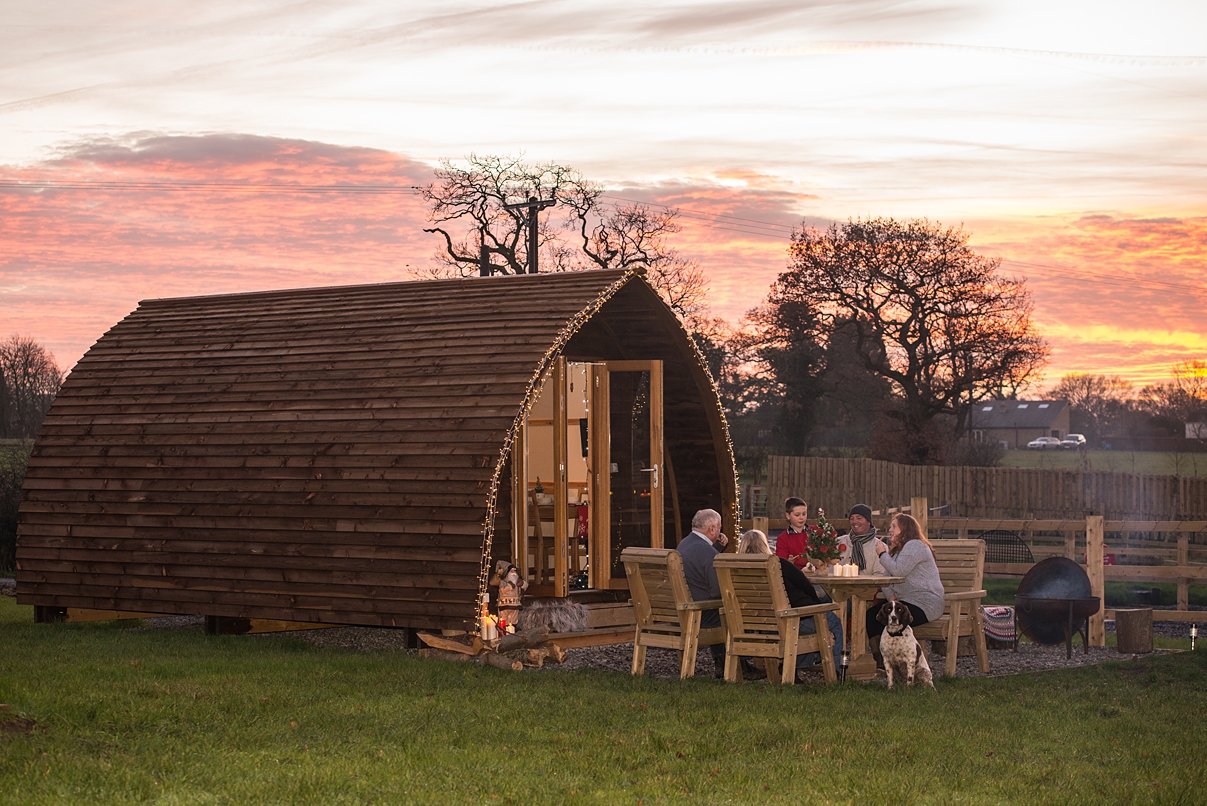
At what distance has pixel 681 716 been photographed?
24.7 ft

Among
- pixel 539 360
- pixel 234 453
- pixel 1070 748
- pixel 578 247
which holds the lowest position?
pixel 1070 748

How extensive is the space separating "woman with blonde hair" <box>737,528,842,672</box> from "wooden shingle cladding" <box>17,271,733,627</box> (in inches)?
82.5

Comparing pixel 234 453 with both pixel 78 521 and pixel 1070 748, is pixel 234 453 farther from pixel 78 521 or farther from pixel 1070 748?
pixel 1070 748

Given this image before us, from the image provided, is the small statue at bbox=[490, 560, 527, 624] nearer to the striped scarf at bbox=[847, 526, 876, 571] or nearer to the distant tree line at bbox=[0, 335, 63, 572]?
the striped scarf at bbox=[847, 526, 876, 571]

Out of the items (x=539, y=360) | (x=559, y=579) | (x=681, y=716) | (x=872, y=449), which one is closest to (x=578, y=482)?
(x=559, y=579)

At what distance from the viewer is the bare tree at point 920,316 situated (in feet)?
108

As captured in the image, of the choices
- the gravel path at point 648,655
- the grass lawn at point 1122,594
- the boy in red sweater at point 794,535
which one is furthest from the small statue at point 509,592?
the grass lawn at point 1122,594

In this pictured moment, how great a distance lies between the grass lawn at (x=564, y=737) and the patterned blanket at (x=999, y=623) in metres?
1.86

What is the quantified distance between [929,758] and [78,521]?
886cm

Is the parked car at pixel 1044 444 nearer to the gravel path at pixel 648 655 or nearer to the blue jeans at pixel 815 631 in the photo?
the gravel path at pixel 648 655

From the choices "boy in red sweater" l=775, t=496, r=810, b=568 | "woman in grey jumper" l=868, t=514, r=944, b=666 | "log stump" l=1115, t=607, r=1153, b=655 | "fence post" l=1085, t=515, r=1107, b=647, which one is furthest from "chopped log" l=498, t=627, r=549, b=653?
"fence post" l=1085, t=515, r=1107, b=647

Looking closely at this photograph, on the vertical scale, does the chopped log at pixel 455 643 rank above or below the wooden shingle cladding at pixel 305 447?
below

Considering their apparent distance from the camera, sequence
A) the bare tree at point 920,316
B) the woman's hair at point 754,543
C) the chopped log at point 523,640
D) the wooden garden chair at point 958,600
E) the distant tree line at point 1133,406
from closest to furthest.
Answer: the woman's hair at point 754,543 → the wooden garden chair at point 958,600 → the chopped log at point 523,640 → the bare tree at point 920,316 → the distant tree line at point 1133,406

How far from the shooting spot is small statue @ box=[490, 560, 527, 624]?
11.1 meters
